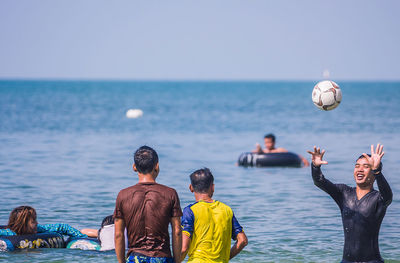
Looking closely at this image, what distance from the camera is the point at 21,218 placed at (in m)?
11.9

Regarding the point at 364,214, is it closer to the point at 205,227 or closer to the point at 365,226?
the point at 365,226

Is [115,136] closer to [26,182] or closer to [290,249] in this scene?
[26,182]

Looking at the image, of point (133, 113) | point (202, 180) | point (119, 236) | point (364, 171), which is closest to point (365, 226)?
point (364, 171)

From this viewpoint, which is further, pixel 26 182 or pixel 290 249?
pixel 26 182

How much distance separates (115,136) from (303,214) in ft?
89.2

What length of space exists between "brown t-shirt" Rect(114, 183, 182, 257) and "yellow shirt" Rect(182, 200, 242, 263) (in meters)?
0.37

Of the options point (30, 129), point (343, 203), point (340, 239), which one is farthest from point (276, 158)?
point (30, 129)

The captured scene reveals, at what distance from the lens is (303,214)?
1675 cm

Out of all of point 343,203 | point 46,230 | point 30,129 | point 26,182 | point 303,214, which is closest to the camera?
point 343,203

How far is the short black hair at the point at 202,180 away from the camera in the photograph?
285 inches

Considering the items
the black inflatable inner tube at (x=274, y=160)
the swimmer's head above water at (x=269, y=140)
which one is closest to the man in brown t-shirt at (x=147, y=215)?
the swimmer's head above water at (x=269, y=140)

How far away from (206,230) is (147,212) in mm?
736

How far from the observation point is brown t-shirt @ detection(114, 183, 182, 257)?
6.79 metres

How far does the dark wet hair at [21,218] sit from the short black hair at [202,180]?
5.28m
